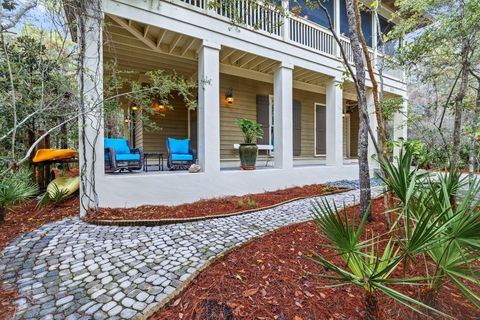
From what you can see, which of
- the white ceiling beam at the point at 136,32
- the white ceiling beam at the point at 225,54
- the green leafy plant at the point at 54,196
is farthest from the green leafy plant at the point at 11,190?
the white ceiling beam at the point at 225,54

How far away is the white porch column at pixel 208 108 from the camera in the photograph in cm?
516

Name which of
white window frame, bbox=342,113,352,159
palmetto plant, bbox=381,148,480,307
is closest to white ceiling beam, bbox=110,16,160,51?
palmetto plant, bbox=381,148,480,307

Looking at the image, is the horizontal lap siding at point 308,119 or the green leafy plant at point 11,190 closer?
the green leafy plant at point 11,190

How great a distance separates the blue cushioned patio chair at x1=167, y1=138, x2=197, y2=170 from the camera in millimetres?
5826

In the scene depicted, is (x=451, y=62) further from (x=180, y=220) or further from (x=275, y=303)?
(x=180, y=220)

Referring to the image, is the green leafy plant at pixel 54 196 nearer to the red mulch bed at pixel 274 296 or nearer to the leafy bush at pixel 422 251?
the red mulch bed at pixel 274 296

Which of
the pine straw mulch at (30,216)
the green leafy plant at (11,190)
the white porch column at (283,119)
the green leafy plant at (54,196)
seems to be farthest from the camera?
the white porch column at (283,119)

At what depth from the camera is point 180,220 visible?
378 centimetres

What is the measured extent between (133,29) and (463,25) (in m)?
5.87

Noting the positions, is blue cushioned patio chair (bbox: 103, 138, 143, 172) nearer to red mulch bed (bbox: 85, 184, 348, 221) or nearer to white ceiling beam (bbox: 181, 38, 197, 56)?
red mulch bed (bbox: 85, 184, 348, 221)

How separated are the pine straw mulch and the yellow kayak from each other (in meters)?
0.23

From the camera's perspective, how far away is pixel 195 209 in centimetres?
445

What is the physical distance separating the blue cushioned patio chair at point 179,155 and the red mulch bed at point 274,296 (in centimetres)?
371

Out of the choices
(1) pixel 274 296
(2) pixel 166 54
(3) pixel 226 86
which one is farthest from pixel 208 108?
(1) pixel 274 296
